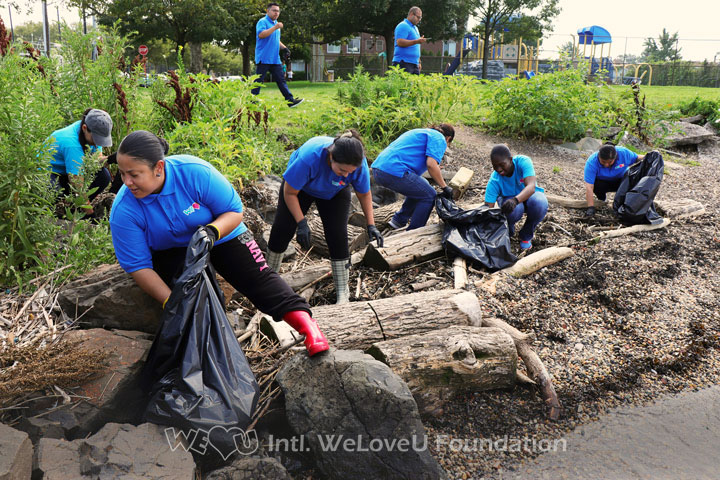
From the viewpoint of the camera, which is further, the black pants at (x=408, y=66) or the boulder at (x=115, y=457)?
the black pants at (x=408, y=66)

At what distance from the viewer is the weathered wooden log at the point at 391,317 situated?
129 inches

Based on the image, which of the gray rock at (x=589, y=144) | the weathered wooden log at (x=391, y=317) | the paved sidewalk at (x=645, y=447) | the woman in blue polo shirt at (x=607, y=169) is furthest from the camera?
the gray rock at (x=589, y=144)

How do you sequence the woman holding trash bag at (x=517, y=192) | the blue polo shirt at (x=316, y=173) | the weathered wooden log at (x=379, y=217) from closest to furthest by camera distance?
the blue polo shirt at (x=316, y=173) < the woman holding trash bag at (x=517, y=192) < the weathered wooden log at (x=379, y=217)

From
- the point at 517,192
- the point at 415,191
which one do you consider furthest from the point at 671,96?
the point at 415,191

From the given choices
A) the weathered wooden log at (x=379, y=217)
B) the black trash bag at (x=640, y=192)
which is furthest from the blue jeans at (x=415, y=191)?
the black trash bag at (x=640, y=192)

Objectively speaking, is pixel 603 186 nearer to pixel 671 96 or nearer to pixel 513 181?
pixel 513 181

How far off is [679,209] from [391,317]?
186 inches

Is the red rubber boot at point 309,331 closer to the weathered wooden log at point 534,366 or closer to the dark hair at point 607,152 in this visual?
the weathered wooden log at point 534,366

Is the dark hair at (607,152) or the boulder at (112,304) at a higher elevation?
the dark hair at (607,152)

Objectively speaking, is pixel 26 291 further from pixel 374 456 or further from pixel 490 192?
pixel 490 192

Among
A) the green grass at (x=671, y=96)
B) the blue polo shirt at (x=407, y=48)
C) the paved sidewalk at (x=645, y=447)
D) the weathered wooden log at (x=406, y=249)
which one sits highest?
the blue polo shirt at (x=407, y=48)

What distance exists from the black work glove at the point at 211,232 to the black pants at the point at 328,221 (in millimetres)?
1288

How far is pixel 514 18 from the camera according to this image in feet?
94.2

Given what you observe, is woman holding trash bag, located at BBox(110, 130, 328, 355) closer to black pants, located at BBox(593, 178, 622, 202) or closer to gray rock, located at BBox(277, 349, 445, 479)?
gray rock, located at BBox(277, 349, 445, 479)
